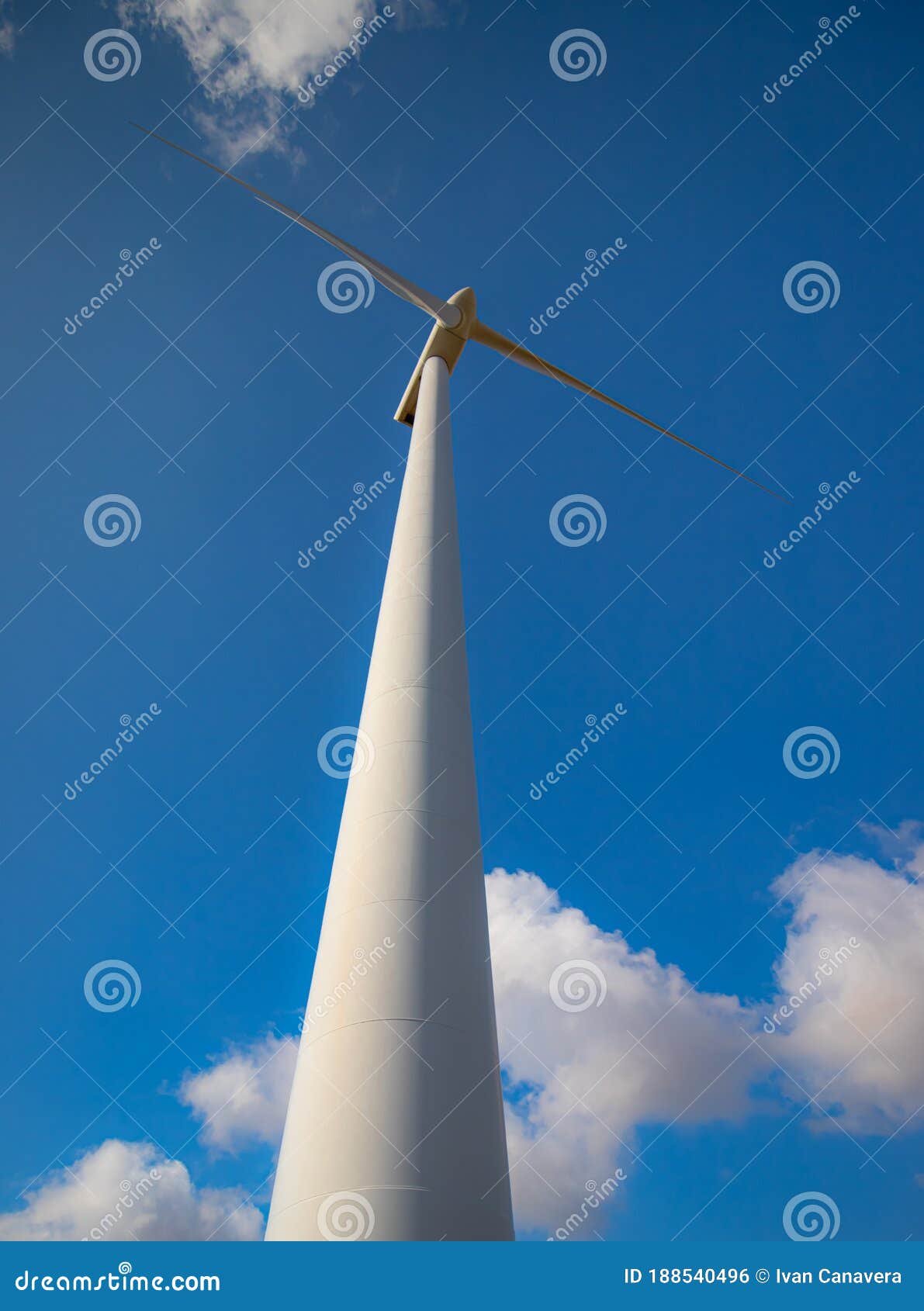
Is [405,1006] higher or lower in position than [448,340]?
lower

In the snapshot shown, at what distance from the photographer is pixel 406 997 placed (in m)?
9.91

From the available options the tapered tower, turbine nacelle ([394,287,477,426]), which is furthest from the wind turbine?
turbine nacelle ([394,287,477,426])

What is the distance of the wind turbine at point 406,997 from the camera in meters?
8.74

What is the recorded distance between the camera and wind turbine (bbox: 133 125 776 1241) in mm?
8742

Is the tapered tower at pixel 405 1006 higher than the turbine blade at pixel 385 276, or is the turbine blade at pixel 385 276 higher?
the turbine blade at pixel 385 276

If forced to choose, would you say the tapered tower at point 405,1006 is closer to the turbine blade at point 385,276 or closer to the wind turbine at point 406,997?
the wind turbine at point 406,997

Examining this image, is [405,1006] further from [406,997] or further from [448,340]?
[448,340]

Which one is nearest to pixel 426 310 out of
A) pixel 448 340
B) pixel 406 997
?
pixel 448 340

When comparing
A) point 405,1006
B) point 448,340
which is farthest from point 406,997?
point 448,340

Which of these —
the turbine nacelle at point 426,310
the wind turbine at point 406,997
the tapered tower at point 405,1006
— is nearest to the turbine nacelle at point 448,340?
the turbine nacelle at point 426,310

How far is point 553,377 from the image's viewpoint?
1153 inches

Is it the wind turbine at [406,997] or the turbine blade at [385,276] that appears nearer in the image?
the wind turbine at [406,997]

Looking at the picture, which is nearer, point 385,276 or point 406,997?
point 406,997

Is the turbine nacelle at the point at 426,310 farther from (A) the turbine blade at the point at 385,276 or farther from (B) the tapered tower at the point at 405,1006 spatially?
(B) the tapered tower at the point at 405,1006
